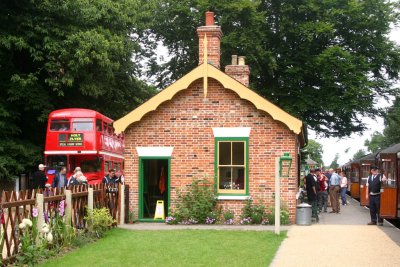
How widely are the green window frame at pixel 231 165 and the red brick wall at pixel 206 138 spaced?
162 millimetres

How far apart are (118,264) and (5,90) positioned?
72.5 ft

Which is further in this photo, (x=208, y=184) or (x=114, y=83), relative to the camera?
(x=114, y=83)

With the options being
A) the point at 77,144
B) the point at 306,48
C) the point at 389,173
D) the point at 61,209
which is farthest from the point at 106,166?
the point at 61,209

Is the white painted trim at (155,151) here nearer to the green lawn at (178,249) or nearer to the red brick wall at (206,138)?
the red brick wall at (206,138)

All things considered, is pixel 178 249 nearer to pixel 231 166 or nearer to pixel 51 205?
pixel 51 205

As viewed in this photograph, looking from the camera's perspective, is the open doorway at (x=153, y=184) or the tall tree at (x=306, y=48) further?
the tall tree at (x=306, y=48)

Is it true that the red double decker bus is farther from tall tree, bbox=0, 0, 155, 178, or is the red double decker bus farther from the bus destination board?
tall tree, bbox=0, 0, 155, 178

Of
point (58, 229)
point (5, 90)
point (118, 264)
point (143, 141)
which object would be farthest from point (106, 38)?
point (118, 264)

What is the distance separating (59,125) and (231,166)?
1093 cm

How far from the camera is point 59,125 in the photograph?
28.2 metres

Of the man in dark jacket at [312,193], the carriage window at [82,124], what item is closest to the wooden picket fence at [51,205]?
the man in dark jacket at [312,193]

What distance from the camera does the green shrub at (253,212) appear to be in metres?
19.3

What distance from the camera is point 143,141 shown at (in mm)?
20516

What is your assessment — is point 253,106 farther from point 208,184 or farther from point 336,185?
point 336,185
